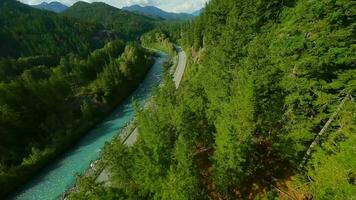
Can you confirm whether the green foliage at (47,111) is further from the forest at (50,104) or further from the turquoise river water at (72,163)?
the turquoise river water at (72,163)

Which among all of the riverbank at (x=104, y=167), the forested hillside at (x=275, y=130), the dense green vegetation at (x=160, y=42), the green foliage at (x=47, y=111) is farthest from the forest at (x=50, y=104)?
the dense green vegetation at (x=160, y=42)

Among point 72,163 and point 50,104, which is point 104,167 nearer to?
point 72,163

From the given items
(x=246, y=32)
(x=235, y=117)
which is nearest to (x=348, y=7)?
(x=235, y=117)

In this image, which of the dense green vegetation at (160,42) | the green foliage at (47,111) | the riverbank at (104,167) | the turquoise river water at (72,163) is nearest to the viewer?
the riverbank at (104,167)

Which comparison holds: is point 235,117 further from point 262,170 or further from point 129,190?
point 129,190

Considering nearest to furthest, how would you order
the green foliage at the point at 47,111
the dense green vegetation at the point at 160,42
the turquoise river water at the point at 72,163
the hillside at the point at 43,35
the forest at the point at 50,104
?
the turquoise river water at the point at 72,163 < the green foliage at the point at 47,111 < the forest at the point at 50,104 < the hillside at the point at 43,35 < the dense green vegetation at the point at 160,42
